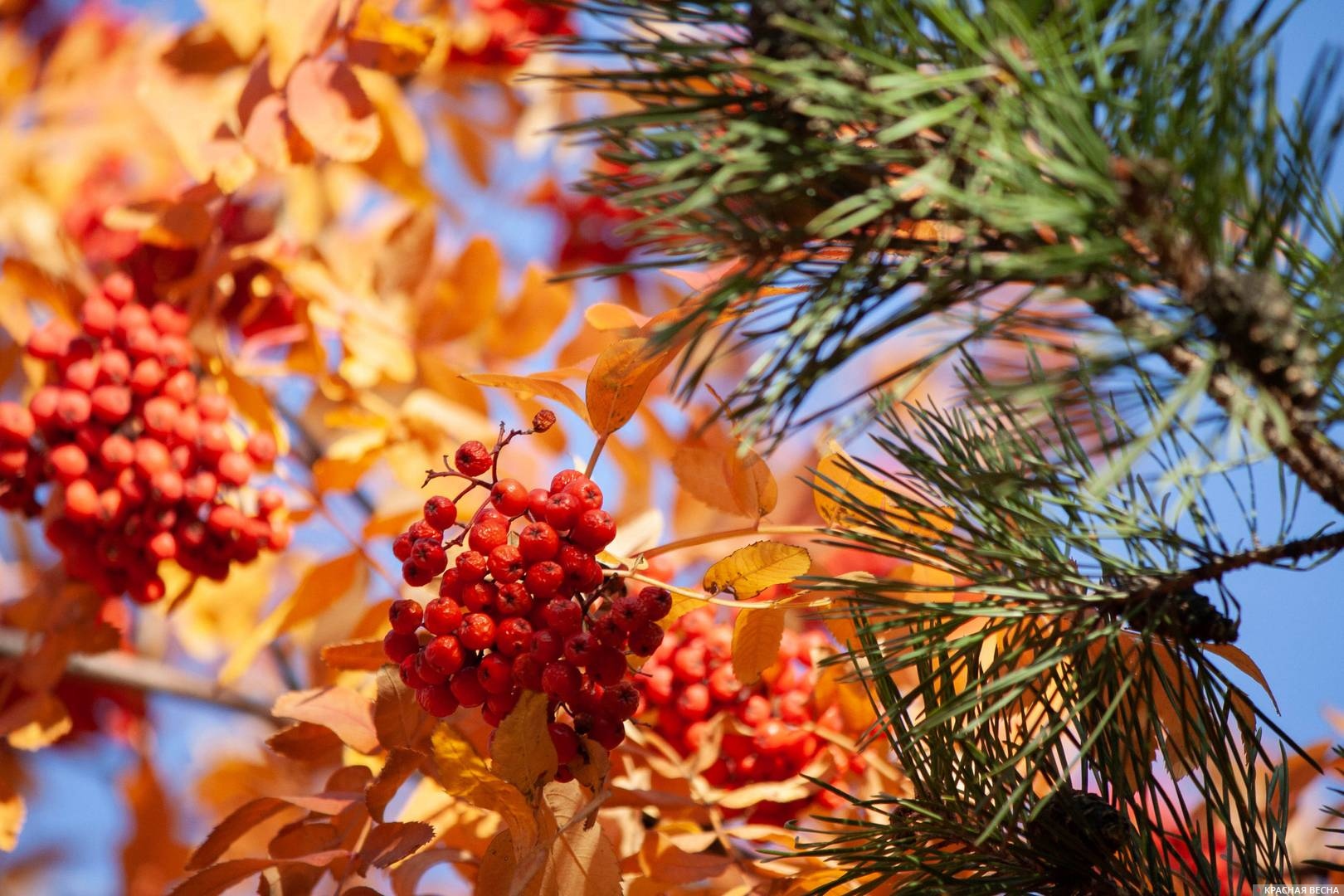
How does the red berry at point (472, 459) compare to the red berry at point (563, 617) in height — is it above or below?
above

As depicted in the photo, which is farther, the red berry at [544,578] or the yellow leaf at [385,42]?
the yellow leaf at [385,42]

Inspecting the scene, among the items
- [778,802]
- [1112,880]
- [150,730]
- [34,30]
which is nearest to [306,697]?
[778,802]

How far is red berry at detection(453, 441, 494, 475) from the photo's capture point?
78 centimetres

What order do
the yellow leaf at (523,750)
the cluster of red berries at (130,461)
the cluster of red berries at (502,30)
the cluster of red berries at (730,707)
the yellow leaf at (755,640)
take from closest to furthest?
the yellow leaf at (523,750) → the yellow leaf at (755,640) → the cluster of red berries at (730,707) → the cluster of red berries at (130,461) → the cluster of red berries at (502,30)

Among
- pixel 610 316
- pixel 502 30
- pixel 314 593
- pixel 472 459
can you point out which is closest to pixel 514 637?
pixel 472 459

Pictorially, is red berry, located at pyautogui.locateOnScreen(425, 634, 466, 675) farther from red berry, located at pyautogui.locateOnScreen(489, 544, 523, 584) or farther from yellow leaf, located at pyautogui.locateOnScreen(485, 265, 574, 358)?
yellow leaf, located at pyautogui.locateOnScreen(485, 265, 574, 358)

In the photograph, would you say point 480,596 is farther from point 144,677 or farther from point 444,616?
point 144,677

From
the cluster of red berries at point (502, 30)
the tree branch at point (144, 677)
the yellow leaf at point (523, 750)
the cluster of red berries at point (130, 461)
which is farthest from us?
the cluster of red berries at point (502, 30)

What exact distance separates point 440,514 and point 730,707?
0.43 m

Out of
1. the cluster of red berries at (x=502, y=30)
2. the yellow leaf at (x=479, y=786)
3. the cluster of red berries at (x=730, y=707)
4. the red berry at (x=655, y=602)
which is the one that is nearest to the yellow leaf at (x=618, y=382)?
the red berry at (x=655, y=602)

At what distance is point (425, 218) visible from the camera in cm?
136

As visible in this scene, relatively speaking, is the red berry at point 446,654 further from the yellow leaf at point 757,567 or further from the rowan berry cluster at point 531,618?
the yellow leaf at point 757,567

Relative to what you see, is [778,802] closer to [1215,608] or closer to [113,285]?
[1215,608]

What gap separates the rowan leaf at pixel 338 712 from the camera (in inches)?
32.5
